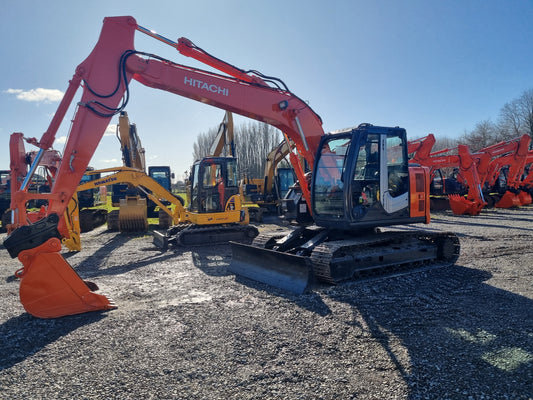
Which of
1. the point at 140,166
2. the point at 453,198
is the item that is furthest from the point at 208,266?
the point at 453,198

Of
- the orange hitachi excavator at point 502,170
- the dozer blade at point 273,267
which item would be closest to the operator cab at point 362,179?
the dozer blade at point 273,267

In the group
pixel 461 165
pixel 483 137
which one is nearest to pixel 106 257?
pixel 461 165

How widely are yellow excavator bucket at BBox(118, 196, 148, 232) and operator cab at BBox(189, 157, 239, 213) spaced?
2.59 m

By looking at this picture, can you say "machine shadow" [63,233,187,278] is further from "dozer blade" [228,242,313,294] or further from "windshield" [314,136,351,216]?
"windshield" [314,136,351,216]

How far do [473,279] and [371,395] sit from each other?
163 inches

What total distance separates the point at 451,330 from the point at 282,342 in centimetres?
186

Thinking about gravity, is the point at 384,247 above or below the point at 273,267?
above

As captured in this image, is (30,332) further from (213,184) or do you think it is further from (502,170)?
(502,170)

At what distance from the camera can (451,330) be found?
4008mm

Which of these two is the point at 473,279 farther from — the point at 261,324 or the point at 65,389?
the point at 65,389

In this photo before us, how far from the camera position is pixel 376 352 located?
3.55m

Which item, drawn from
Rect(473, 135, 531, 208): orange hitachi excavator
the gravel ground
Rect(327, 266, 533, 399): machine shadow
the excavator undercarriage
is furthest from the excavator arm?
Rect(473, 135, 531, 208): orange hitachi excavator

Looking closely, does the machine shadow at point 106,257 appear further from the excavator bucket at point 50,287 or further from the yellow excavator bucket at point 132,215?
the excavator bucket at point 50,287

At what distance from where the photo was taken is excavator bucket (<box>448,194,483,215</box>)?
1647 centimetres
